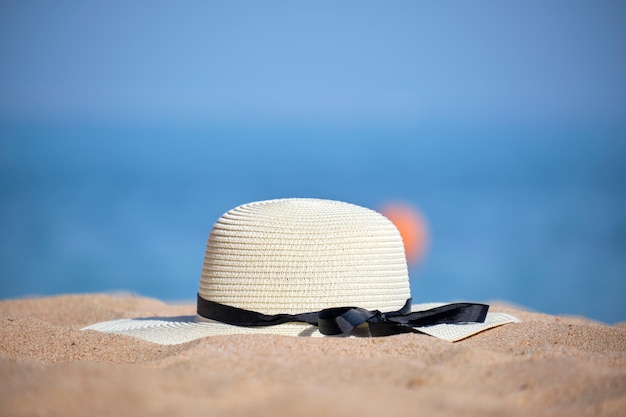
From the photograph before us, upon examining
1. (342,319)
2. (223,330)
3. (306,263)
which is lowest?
(223,330)

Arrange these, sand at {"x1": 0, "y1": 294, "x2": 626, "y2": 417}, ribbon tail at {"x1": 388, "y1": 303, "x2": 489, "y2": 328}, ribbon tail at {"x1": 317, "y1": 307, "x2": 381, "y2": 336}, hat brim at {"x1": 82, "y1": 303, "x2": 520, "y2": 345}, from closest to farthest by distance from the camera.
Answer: sand at {"x1": 0, "y1": 294, "x2": 626, "y2": 417} < ribbon tail at {"x1": 317, "y1": 307, "x2": 381, "y2": 336} < hat brim at {"x1": 82, "y1": 303, "x2": 520, "y2": 345} < ribbon tail at {"x1": 388, "y1": 303, "x2": 489, "y2": 328}

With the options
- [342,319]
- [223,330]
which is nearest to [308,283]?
[342,319]

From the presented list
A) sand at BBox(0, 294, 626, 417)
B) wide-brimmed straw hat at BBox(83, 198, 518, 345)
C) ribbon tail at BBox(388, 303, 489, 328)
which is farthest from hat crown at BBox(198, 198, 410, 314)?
sand at BBox(0, 294, 626, 417)

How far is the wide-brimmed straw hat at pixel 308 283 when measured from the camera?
3.57 metres

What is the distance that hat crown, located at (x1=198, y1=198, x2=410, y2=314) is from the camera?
3.61 metres

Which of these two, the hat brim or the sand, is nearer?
the sand

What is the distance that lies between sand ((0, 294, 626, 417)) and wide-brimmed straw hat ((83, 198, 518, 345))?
0.33 metres

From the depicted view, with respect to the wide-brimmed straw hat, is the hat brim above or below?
below

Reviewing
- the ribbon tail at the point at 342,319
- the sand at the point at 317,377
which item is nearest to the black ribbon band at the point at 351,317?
the ribbon tail at the point at 342,319

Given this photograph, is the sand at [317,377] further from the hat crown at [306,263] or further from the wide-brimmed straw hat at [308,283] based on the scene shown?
the hat crown at [306,263]

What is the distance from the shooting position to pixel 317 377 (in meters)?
2.51

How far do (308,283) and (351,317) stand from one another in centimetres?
31

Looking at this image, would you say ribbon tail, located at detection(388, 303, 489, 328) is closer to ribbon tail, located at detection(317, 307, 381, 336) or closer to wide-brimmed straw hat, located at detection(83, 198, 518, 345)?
wide-brimmed straw hat, located at detection(83, 198, 518, 345)

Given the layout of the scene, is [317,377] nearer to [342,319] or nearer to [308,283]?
[342,319]
